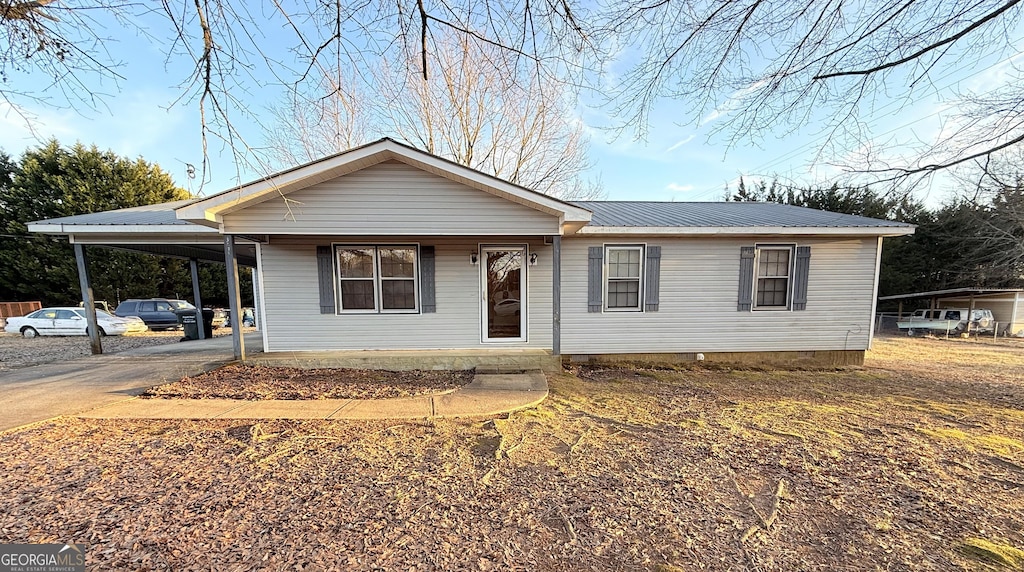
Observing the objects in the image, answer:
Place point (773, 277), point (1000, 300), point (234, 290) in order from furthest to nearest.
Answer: point (1000, 300), point (773, 277), point (234, 290)

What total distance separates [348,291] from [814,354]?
31.7ft

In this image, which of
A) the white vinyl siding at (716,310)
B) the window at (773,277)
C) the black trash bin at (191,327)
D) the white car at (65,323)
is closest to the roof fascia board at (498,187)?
the white vinyl siding at (716,310)

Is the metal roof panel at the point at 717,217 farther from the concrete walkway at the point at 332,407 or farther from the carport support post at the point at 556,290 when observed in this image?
the concrete walkway at the point at 332,407

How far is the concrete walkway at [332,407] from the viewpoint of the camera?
13.2 feet

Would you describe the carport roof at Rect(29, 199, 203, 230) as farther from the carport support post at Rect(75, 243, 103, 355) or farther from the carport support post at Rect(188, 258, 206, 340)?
the carport support post at Rect(188, 258, 206, 340)

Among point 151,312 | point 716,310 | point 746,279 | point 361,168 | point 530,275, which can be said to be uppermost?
point 361,168

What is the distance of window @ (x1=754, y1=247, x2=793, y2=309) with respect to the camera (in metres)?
7.03

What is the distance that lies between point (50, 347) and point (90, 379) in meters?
7.98

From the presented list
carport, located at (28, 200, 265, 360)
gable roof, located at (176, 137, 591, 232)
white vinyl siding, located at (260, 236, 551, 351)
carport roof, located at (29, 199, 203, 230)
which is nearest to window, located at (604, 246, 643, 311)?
white vinyl siding, located at (260, 236, 551, 351)

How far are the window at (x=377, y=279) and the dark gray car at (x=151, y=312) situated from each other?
12.9 metres

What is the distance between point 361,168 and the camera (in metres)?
5.68

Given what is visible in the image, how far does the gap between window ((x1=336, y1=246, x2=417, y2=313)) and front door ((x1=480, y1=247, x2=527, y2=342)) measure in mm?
1397

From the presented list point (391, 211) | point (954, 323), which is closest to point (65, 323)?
point (391, 211)

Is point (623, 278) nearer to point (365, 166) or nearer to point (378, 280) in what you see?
point (378, 280)
